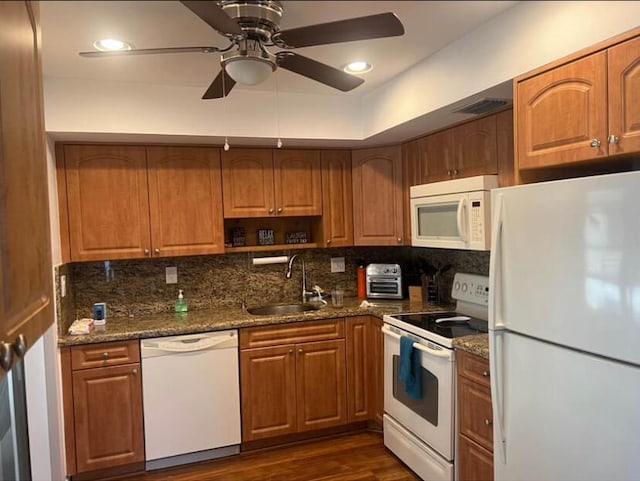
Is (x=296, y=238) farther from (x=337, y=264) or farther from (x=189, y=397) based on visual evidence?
(x=189, y=397)

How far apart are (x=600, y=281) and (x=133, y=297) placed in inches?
108

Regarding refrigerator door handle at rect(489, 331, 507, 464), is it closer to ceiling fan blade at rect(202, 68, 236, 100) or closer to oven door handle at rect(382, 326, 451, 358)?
oven door handle at rect(382, 326, 451, 358)

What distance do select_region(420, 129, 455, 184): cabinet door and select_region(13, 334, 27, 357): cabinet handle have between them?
2358 millimetres

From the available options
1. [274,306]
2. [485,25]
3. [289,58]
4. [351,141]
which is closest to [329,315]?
[274,306]

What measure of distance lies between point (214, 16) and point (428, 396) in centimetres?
226

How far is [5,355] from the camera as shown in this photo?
0.70 meters

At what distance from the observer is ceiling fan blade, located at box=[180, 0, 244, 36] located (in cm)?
47

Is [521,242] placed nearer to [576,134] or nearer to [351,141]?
[576,134]

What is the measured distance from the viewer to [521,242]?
1588 millimetres

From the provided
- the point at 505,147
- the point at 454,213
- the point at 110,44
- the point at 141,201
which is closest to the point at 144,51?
the point at 110,44

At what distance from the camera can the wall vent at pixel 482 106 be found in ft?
6.86

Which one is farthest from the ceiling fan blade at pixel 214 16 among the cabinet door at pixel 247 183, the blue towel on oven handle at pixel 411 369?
the cabinet door at pixel 247 183

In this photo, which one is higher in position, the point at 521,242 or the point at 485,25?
the point at 485,25

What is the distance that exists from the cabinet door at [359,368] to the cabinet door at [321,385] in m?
Result: 0.05
